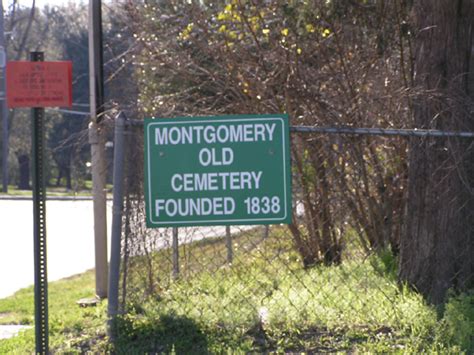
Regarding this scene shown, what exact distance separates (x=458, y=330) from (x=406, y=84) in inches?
136

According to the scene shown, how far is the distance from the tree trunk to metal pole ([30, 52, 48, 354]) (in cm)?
267

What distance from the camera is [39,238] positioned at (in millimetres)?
6188

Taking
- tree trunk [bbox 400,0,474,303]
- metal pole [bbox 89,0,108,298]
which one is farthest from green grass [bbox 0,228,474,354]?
metal pole [bbox 89,0,108,298]

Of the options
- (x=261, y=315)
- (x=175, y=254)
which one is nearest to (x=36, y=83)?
(x=175, y=254)

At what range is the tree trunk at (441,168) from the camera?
6.73m

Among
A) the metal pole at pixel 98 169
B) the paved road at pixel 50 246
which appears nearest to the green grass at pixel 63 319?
the metal pole at pixel 98 169

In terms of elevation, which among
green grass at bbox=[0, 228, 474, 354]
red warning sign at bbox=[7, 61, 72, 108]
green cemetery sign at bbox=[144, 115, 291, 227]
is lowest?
green grass at bbox=[0, 228, 474, 354]

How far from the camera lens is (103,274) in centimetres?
1066

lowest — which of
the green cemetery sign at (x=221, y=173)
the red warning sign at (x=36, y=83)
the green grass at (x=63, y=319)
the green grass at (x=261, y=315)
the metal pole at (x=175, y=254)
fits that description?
the green grass at (x=63, y=319)

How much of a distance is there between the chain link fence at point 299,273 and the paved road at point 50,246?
581 cm

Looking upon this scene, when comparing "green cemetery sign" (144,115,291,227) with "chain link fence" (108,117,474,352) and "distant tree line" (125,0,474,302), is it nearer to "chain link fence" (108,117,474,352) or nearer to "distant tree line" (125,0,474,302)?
"chain link fence" (108,117,474,352)

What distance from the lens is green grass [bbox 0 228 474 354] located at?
20.4 feet

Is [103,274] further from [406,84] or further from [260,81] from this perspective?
[406,84]

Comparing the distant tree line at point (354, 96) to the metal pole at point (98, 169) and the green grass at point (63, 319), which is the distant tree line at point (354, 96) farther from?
the green grass at point (63, 319)
